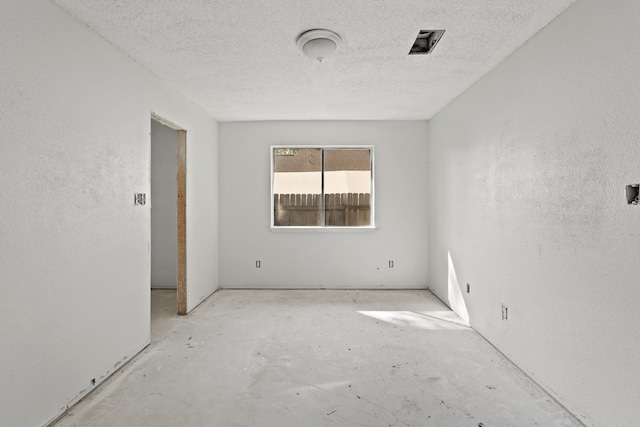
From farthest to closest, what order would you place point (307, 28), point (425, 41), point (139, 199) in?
1. point (139, 199)
2. point (425, 41)
3. point (307, 28)

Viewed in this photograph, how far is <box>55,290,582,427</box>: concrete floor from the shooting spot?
74.1 inches

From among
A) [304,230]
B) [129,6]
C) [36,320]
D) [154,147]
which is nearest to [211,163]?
[154,147]

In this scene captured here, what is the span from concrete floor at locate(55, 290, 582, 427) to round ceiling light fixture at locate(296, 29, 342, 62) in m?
2.36

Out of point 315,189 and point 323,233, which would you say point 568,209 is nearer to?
point 323,233

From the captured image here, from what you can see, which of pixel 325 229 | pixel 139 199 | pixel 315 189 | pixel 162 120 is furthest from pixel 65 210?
pixel 315 189

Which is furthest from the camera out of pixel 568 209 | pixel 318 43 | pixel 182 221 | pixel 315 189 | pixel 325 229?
pixel 315 189

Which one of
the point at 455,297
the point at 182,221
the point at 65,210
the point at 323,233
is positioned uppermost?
the point at 65,210

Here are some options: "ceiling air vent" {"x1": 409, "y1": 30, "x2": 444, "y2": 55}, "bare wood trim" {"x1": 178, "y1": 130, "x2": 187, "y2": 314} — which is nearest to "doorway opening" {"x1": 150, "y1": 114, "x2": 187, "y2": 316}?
"bare wood trim" {"x1": 178, "y1": 130, "x2": 187, "y2": 314}

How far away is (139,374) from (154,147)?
3.39m

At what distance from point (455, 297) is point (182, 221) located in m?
3.23

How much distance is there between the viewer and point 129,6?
6.30 feet

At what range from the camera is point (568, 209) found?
1964mm

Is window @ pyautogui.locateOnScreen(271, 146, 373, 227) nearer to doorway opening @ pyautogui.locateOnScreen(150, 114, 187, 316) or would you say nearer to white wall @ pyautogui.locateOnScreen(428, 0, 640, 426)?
doorway opening @ pyautogui.locateOnScreen(150, 114, 187, 316)

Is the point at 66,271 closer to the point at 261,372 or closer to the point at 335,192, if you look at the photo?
the point at 261,372
